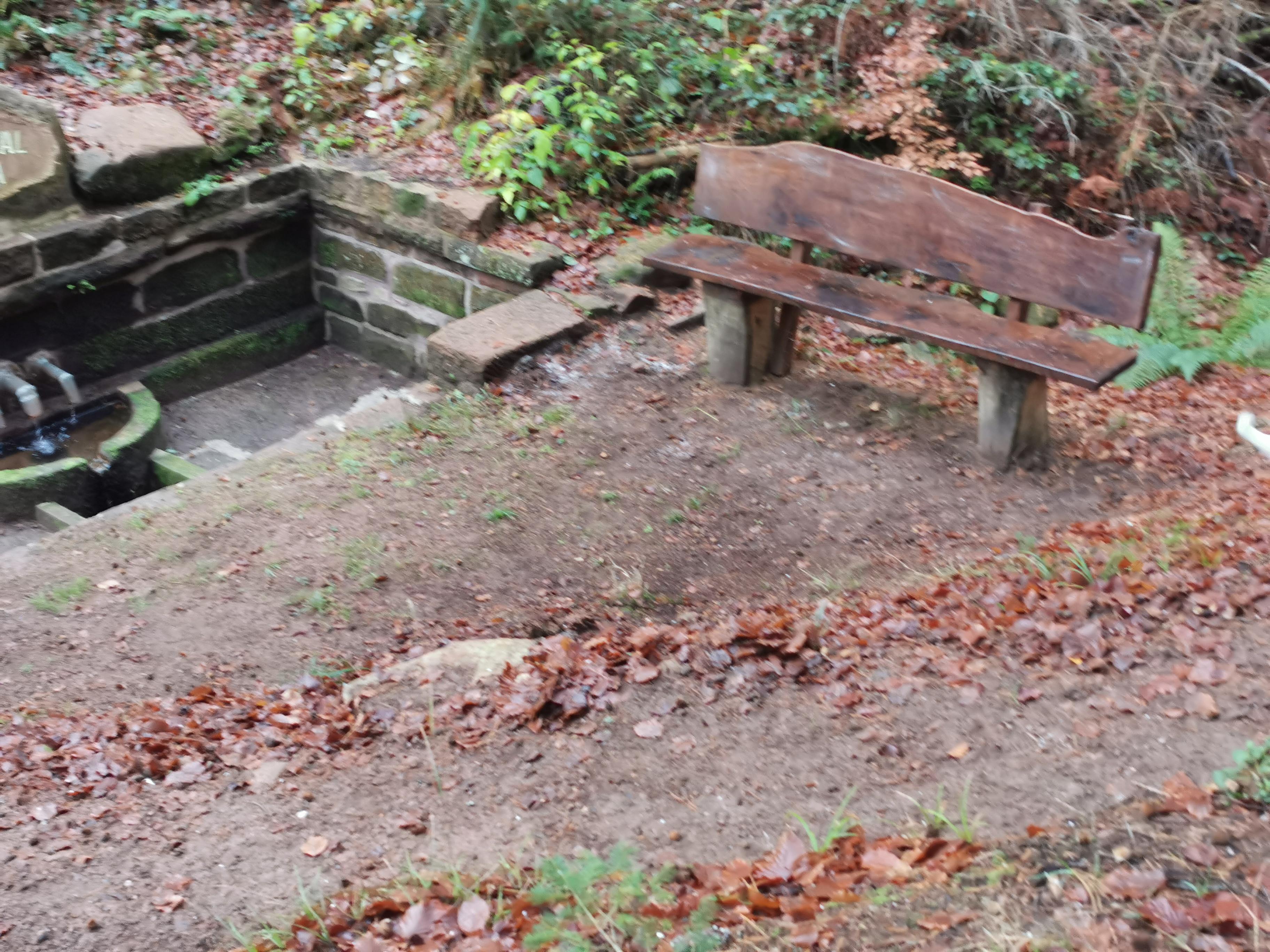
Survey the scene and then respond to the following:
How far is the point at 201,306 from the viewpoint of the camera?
6.59 meters

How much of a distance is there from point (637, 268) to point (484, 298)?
89cm

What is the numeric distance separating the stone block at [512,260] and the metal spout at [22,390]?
7.54 feet

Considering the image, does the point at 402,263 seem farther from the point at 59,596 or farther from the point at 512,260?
the point at 59,596

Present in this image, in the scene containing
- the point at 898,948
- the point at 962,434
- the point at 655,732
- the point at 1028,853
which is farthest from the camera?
the point at 962,434

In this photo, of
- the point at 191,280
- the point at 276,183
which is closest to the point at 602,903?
the point at 191,280

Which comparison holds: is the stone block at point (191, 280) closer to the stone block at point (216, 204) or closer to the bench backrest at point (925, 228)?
the stone block at point (216, 204)

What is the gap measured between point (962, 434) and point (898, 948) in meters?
3.15

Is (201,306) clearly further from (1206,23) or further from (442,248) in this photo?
(1206,23)

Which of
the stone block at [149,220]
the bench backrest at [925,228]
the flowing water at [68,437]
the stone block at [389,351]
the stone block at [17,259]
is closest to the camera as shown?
the bench backrest at [925,228]

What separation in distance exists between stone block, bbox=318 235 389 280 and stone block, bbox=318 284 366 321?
0.17 metres

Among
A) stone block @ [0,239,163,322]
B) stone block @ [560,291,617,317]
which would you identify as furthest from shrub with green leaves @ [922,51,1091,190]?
stone block @ [0,239,163,322]

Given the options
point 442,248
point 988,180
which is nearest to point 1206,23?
point 988,180

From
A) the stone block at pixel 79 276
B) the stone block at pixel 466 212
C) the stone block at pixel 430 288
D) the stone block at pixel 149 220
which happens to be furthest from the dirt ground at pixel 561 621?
the stone block at pixel 149 220

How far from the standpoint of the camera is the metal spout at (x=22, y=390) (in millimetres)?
5605
